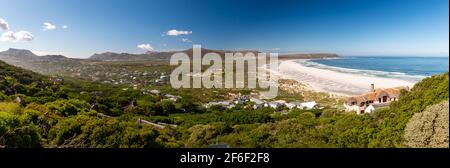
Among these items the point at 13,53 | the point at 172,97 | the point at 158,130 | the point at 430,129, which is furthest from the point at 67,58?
the point at 430,129

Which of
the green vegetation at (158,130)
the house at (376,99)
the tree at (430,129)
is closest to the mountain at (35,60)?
the green vegetation at (158,130)

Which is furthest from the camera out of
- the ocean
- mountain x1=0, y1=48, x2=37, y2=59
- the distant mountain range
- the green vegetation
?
the ocean

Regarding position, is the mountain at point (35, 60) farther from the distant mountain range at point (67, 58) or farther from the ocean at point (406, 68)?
the ocean at point (406, 68)

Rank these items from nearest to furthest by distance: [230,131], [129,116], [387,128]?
[387,128], [230,131], [129,116]

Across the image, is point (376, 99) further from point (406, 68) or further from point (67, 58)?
point (406, 68)

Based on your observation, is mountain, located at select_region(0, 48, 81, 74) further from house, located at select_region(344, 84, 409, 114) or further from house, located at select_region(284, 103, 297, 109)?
house, located at select_region(284, 103, 297, 109)

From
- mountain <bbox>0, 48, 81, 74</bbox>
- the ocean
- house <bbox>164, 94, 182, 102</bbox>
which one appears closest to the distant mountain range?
mountain <bbox>0, 48, 81, 74</bbox>

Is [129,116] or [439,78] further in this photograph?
[129,116]

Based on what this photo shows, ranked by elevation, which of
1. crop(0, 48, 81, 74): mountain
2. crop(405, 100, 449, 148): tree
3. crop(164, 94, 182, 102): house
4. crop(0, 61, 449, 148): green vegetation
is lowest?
crop(164, 94, 182, 102): house
